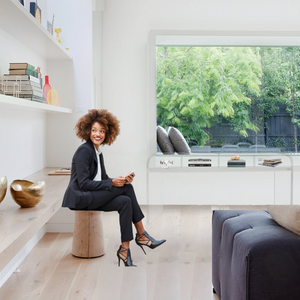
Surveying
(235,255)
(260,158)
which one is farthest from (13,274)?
(260,158)

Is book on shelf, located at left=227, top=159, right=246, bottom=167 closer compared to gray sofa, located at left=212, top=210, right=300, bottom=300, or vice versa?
gray sofa, located at left=212, top=210, right=300, bottom=300

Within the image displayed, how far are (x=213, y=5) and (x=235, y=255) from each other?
99.0 inches

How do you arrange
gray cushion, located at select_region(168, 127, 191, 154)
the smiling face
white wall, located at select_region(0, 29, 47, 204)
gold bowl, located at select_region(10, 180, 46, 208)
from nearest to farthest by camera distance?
gold bowl, located at select_region(10, 180, 46, 208), the smiling face, white wall, located at select_region(0, 29, 47, 204), gray cushion, located at select_region(168, 127, 191, 154)

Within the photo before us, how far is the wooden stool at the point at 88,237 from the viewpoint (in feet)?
8.29

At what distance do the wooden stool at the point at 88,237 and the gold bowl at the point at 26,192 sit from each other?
432 mm

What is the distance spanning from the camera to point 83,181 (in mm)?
2227

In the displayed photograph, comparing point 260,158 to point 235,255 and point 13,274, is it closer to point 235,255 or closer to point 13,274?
point 235,255

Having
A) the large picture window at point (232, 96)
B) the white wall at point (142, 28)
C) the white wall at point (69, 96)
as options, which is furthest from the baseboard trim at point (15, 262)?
the large picture window at point (232, 96)

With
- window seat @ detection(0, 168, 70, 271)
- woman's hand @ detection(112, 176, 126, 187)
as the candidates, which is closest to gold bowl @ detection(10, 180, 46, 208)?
window seat @ detection(0, 168, 70, 271)

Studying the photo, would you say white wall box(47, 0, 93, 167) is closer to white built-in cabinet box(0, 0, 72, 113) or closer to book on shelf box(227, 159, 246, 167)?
white built-in cabinet box(0, 0, 72, 113)

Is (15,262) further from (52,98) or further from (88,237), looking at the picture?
(52,98)

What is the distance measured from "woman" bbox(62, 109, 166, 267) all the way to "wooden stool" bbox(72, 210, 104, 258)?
0.21 m

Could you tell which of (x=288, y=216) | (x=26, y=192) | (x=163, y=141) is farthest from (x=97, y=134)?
(x=163, y=141)

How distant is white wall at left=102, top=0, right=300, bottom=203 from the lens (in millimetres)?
3484
